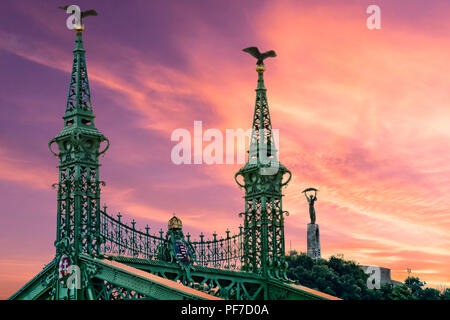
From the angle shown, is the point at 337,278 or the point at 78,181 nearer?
the point at 78,181

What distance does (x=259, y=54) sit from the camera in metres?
51.3

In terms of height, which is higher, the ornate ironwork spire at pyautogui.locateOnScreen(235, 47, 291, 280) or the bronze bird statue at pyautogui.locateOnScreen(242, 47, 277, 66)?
the bronze bird statue at pyautogui.locateOnScreen(242, 47, 277, 66)

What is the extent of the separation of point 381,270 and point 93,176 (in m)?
76.3

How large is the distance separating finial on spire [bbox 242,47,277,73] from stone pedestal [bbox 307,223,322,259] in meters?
45.4

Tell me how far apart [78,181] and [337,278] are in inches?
2382

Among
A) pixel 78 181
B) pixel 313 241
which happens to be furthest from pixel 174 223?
pixel 313 241

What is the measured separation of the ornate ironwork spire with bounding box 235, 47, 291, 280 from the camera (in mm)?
48750

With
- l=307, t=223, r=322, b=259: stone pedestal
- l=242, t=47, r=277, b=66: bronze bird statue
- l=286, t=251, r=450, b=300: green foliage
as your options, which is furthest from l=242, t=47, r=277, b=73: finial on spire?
l=286, t=251, r=450, b=300: green foliage

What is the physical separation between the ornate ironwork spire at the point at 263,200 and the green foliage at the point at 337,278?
4471 cm

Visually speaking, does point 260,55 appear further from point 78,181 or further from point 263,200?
point 78,181

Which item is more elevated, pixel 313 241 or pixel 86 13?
pixel 86 13

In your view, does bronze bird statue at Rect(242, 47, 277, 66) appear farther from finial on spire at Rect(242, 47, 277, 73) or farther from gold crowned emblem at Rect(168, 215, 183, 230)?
gold crowned emblem at Rect(168, 215, 183, 230)
